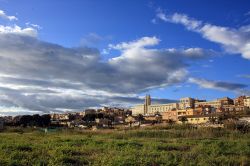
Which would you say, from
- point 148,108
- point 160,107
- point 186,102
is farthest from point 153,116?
point 148,108

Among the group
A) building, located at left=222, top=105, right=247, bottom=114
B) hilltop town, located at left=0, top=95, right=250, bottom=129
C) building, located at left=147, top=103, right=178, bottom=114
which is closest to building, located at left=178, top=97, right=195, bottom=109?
hilltop town, located at left=0, top=95, right=250, bottom=129

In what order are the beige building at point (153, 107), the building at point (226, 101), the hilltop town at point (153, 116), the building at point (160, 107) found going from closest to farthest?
the hilltop town at point (153, 116) → the building at point (226, 101) → the beige building at point (153, 107) → the building at point (160, 107)

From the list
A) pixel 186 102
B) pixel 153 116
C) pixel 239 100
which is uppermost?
pixel 186 102

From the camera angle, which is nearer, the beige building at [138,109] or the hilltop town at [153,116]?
the hilltop town at [153,116]

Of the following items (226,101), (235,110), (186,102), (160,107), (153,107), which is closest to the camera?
(235,110)

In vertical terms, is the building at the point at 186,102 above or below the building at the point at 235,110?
above

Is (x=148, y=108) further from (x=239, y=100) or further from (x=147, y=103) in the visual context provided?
(x=239, y=100)

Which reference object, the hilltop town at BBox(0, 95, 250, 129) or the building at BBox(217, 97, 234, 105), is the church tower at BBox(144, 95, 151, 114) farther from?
the building at BBox(217, 97, 234, 105)

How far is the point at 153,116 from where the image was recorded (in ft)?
384

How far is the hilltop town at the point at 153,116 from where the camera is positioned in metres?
73.8

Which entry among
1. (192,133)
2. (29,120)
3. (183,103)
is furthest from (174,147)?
(183,103)

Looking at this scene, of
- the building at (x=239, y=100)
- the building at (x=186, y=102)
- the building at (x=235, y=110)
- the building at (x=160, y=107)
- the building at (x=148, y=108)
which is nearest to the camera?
the building at (x=235, y=110)

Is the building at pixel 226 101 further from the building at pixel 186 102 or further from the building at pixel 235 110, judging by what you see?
the building at pixel 235 110

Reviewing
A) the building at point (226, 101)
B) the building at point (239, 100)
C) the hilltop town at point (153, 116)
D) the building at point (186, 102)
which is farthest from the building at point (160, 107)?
the building at point (239, 100)
